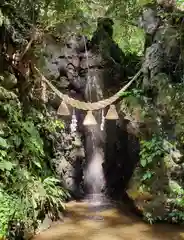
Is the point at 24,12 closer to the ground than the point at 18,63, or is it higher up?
higher up

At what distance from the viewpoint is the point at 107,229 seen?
19.2ft

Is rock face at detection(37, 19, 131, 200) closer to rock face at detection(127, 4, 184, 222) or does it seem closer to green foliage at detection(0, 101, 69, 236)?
green foliage at detection(0, 101, 69, 236)

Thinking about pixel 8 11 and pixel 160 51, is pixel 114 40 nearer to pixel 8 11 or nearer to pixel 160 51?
pixel 160 51

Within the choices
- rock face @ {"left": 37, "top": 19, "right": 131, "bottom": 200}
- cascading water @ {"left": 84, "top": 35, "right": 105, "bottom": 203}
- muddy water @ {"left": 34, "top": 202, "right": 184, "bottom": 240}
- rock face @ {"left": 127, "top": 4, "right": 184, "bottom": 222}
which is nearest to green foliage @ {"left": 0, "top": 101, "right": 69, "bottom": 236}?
muddy water @ {"left": 34, "top": 202, "right": 184, "bottom": 240}

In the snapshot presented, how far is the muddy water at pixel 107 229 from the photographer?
17.8 ft

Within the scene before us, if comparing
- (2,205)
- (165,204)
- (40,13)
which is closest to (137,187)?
(165,204)

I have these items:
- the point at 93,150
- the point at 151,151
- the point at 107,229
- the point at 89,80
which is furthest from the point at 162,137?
the point at 89,80

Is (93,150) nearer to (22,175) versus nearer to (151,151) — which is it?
(151,151)

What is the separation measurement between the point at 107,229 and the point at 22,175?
1795 millimetres

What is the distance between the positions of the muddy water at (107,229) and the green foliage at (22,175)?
38 cm

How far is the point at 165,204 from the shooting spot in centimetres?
614

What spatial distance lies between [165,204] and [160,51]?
10.2 feet

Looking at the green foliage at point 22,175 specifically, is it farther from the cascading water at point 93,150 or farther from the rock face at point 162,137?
the cascading water at point 93,150

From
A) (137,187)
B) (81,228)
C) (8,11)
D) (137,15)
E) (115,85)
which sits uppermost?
(137,15)
